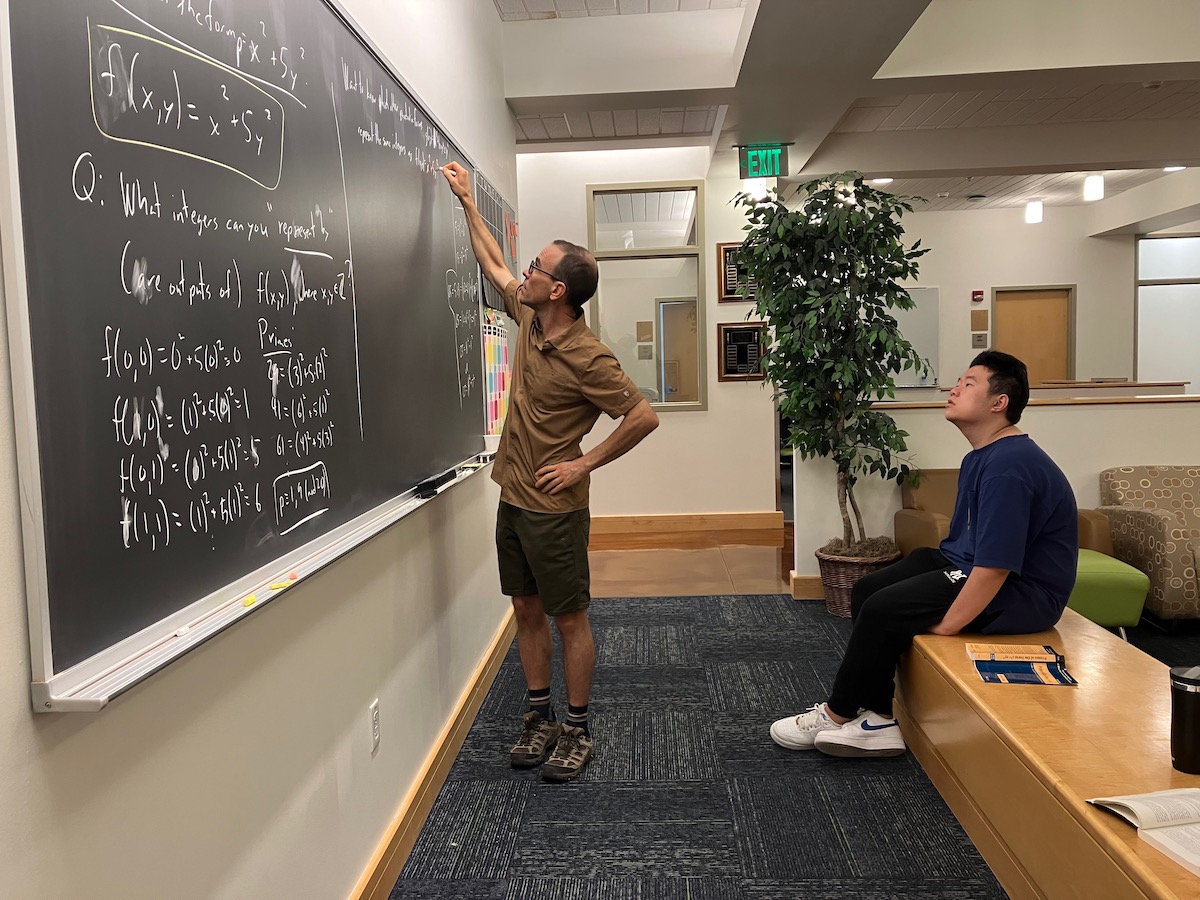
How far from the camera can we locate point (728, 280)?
6.21 m

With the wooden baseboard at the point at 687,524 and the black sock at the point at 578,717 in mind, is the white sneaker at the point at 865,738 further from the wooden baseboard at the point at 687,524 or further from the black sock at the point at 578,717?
the wooden baseboard at the point at 687,524

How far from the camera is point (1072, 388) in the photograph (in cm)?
533

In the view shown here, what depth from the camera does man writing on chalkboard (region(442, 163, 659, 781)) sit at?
8.05 ft

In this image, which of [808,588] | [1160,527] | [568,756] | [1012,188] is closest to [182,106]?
[568,756]

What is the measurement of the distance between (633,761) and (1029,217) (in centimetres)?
788

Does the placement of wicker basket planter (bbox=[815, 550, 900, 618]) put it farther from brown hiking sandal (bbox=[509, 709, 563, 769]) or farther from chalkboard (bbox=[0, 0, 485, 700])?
chalkboard (bbox=[0, 0, 485, 700])

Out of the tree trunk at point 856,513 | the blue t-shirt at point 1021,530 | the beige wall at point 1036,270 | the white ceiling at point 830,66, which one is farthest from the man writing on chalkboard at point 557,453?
the beige wall at point 1036,270

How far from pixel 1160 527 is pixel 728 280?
3.33 m

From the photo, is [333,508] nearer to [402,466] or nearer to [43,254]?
[402,466]

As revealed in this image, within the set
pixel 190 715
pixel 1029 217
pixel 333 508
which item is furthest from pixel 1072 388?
pixel 190 715

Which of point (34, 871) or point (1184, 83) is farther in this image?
point (1184, 83)

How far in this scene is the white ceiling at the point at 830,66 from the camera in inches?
146

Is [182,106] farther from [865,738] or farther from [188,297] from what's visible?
[865,738]

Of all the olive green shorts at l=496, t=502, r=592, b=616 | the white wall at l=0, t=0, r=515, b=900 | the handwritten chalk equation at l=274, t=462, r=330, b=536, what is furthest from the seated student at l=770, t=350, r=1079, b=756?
the handwritten chalk equation at l=274, t=462, r=330, b=536
